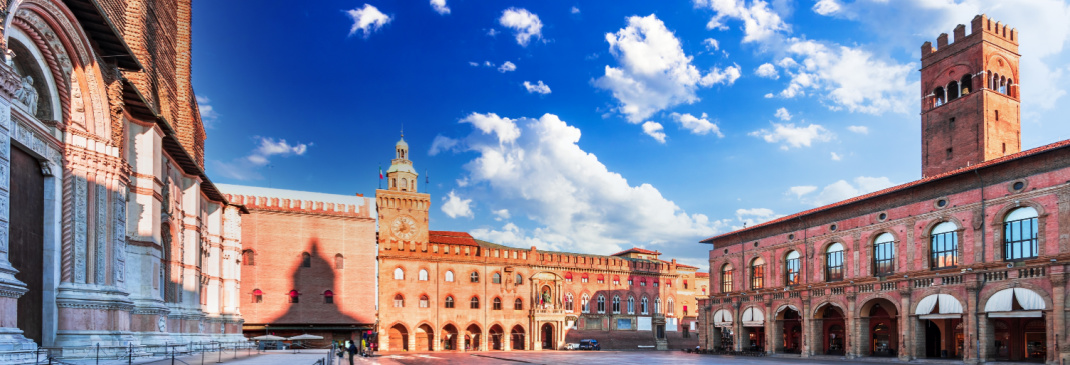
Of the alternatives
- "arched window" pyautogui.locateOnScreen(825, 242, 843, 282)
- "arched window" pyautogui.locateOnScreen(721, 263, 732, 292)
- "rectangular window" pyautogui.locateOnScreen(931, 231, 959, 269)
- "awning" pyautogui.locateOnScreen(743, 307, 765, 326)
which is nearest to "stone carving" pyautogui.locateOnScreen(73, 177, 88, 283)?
"rectangular window" pyautogui.locateOnScreen(931, 231, 959, 269)

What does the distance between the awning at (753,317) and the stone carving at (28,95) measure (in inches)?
1850

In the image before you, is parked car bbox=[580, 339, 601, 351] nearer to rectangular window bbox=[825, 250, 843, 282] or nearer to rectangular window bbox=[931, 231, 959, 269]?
rectangular window bbox=[825, 250, 843, 282]

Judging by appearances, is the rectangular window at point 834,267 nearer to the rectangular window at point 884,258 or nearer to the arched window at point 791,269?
the arched window at point 791,269

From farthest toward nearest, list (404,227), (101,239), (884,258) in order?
1. (404,227)
2. (884,258)
3. (101,239)

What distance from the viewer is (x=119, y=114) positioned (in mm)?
19750

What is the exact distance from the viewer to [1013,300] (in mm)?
33531

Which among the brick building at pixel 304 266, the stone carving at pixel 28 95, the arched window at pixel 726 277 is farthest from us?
the arched window at pixel 726 277

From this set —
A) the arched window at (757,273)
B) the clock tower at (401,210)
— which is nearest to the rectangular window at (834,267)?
the arched window at (757,273)

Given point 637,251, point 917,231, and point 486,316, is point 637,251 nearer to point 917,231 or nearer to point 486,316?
point 486,316

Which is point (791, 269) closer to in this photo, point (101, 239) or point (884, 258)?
point (884, 258)

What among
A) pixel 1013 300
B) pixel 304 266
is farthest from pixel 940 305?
pixel 304 266

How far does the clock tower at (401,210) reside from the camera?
2534 inches

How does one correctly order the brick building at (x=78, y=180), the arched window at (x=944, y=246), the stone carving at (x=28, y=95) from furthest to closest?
the arched window at (x=944, y=246), the stone carving at (x=28, y=95), the brick building at (x=78, y=180)

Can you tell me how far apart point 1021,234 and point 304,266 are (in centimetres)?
4601
